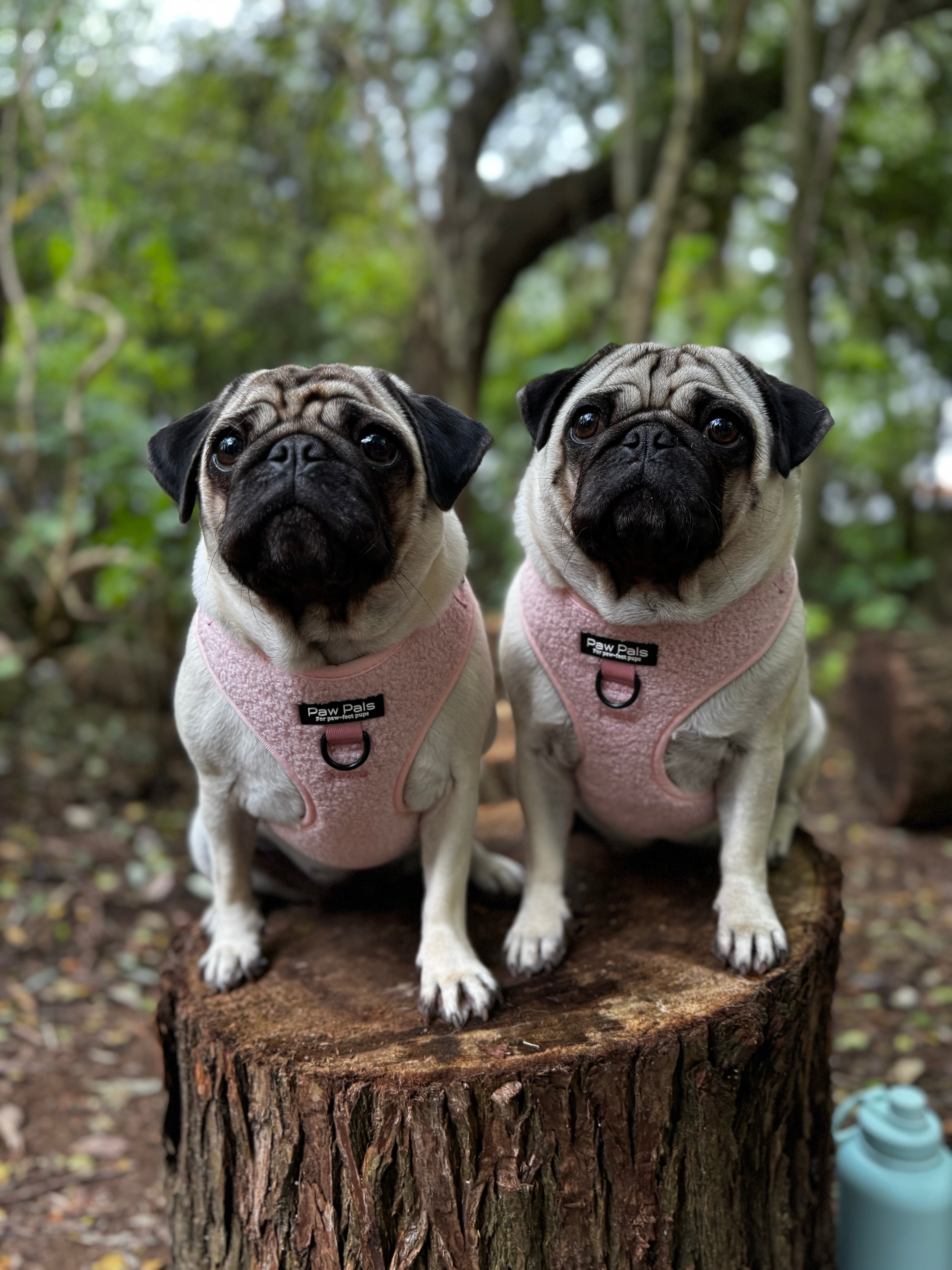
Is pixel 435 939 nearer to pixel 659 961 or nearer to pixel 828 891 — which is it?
pixel 659 961

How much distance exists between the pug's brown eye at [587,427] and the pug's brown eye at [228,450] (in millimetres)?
800

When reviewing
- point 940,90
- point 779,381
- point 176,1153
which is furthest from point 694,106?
point 176,1153

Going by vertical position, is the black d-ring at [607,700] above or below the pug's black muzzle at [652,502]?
below

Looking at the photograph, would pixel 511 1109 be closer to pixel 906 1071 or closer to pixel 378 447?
pixel 378 447

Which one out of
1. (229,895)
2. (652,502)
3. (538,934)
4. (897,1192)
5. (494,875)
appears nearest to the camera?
(652,502)

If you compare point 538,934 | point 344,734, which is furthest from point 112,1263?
point 344,734

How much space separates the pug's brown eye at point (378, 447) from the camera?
225cm

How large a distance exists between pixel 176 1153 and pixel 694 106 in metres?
6.22

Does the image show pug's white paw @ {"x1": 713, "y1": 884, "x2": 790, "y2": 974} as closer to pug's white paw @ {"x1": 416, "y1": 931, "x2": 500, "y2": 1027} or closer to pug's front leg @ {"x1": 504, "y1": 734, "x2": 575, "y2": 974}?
pug's front leg @ {"x1": 504, "y1": 734, "x2": 575, "y2": 974}

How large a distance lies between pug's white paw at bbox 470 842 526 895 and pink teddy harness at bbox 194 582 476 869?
2.16ft

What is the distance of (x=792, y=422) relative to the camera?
7.93 feet

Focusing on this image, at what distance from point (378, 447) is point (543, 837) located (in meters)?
1.20

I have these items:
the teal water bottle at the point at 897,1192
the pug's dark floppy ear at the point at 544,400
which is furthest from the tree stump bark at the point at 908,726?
the pug's dark floppy ear at the point at 544,400

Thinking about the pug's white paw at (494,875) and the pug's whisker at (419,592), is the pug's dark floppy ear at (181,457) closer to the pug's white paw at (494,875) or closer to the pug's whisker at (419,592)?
the pug's whisker at (419,592)
